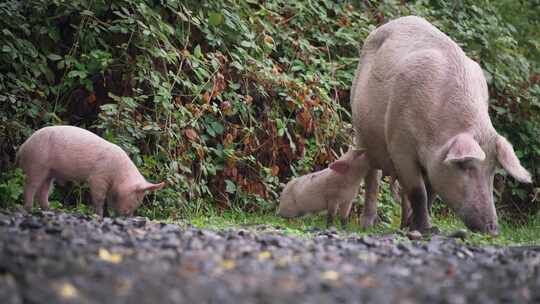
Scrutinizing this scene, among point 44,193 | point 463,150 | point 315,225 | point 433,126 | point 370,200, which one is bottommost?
point 315,225

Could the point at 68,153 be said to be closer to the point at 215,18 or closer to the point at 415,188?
the point at 215,18

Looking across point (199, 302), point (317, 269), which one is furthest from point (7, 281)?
point (317, 269)

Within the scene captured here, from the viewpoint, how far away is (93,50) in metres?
8.10

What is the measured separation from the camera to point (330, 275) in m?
3.44

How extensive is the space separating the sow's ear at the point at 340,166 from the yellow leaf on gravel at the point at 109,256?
4488 mm

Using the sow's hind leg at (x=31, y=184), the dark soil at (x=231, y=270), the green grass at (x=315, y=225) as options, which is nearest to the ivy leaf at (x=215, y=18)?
the green grass at (x=315, y=225)

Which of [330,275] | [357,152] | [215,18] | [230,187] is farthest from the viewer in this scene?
[215,18]

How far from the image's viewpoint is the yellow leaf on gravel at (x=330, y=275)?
3.38 m

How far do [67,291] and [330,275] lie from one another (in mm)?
1133

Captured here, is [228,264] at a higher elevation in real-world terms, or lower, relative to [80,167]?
higher

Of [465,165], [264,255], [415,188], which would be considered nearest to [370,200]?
[415,188]

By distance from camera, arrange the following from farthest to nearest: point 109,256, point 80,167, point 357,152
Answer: point 357,152
point 80,167
point 109,256

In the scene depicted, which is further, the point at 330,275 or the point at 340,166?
the point at 340,166

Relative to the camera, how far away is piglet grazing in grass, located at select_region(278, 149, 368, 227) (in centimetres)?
801
